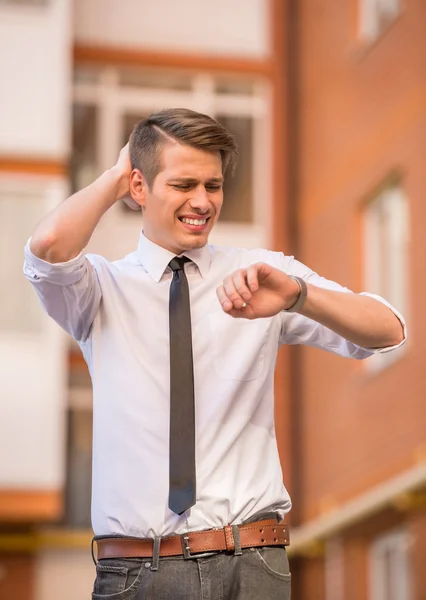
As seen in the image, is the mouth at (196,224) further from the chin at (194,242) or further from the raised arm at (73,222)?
the raised arm at (73,222)

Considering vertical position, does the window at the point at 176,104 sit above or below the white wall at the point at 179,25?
below

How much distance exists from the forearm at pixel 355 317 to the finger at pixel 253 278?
173 mm

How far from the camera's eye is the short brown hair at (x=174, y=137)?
3271 mm

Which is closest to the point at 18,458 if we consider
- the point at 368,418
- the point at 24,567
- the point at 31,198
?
the point at 24,567

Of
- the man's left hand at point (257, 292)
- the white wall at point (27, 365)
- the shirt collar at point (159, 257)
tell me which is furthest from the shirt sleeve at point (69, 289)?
the white wall at point (27, 365)

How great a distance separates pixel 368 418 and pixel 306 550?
6.88 feet

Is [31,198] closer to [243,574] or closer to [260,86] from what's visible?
[260,86]

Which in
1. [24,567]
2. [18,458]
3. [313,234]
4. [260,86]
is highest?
[260,86]

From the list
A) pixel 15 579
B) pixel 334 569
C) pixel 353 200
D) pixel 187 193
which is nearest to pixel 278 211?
pixel 353 200

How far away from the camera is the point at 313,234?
14.8m

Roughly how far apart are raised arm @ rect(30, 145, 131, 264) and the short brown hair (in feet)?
0.29

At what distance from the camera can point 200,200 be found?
3.24 m

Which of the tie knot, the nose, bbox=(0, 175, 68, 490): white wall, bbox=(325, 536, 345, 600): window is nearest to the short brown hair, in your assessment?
the nose

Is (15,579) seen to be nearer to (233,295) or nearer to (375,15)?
(375,15)
